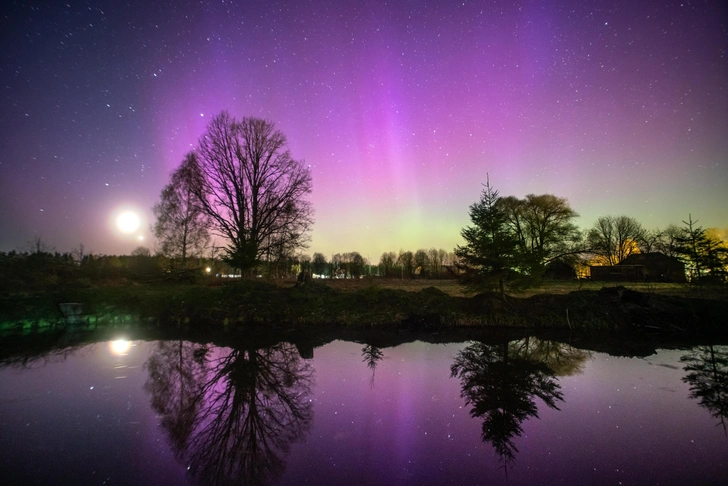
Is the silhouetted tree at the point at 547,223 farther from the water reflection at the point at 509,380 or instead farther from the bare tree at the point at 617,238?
the water reflection at the point at 509,380

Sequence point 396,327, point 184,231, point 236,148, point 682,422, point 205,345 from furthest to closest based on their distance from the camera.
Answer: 1. point 184,231
2. point 236,148
3. point 396,327
4. point 205,345
5. point 682,422

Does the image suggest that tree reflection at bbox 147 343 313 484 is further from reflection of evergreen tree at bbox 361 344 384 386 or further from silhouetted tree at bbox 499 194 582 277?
silhouetted tree at bbox 499 194 582 277

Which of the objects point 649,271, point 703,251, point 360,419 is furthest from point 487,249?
point 649,271

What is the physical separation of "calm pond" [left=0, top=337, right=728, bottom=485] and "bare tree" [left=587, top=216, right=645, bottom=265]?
77240 mm

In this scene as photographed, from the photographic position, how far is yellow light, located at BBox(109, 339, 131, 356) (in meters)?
11.8

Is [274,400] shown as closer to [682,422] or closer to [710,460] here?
[710,460]

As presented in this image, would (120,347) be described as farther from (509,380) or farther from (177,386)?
(509,380)

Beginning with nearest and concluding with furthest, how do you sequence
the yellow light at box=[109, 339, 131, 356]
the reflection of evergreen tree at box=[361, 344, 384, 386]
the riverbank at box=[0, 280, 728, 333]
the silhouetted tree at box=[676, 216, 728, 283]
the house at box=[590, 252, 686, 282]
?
the reflection of evergreen tree at box=[361, 344, 384, 386], the yellow light at box=[109, 339, 131, 356], the riverbank at box=[0, 280, 728, 333], the silhouetted tree at box=[676, 216, 728, 283], the house at box=[590, 252, 686, 282]

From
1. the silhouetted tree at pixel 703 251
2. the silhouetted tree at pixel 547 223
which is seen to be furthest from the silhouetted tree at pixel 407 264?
the silhouetted tree at pixel 703 251

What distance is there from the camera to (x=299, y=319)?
58.6 ft

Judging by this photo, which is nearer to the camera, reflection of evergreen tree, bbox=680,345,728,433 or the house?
reflection of evergreen tree, bbox=680,345,728,433

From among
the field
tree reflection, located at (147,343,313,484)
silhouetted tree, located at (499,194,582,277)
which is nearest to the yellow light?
tree reflection, located at (147,343,313,484)

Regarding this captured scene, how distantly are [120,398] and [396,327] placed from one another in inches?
481

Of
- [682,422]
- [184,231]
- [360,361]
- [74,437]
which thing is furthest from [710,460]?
[184,231]
